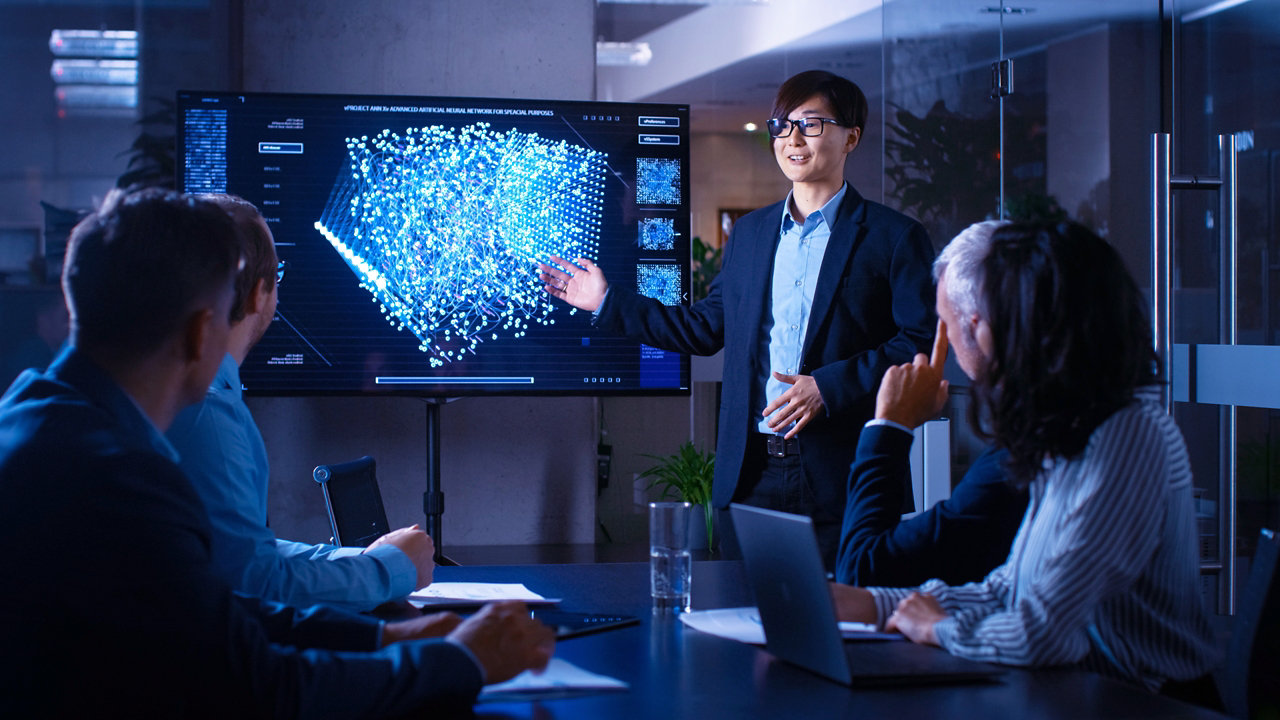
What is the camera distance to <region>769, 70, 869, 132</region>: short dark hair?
2.73m

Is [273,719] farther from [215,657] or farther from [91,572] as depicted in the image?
[91,572]

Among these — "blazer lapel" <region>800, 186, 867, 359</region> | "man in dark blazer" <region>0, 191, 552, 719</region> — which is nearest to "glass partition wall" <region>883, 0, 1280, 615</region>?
"blazer lapel" <region>800, 186, 867, 359</region>

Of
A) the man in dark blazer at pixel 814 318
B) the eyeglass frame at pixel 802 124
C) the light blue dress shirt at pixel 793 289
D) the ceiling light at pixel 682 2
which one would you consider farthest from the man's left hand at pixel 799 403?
the ceiling light at pixel 682 2

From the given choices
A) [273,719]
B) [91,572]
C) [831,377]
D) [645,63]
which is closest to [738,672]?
[273,719]

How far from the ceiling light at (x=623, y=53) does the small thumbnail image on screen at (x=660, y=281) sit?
5351mm

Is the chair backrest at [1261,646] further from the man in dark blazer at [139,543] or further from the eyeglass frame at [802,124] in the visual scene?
the eyeglass frame at [802,124]

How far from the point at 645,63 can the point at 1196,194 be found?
6.41 m

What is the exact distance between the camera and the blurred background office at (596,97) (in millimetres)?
2896

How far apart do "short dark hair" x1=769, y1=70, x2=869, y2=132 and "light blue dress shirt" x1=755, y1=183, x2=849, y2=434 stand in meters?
0.18

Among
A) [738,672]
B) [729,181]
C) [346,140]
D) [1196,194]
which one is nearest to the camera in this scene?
[738,672]

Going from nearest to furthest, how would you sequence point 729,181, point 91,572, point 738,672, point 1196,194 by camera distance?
point 91,572
point 738,672
point 1196,194
point 729,181

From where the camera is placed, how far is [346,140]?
362 centimetres

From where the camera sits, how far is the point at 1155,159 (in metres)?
3.01

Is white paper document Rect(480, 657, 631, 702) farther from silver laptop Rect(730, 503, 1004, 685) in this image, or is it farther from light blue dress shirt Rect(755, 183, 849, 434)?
light blue dress shirt Rect(755, 183, 849, 434)
